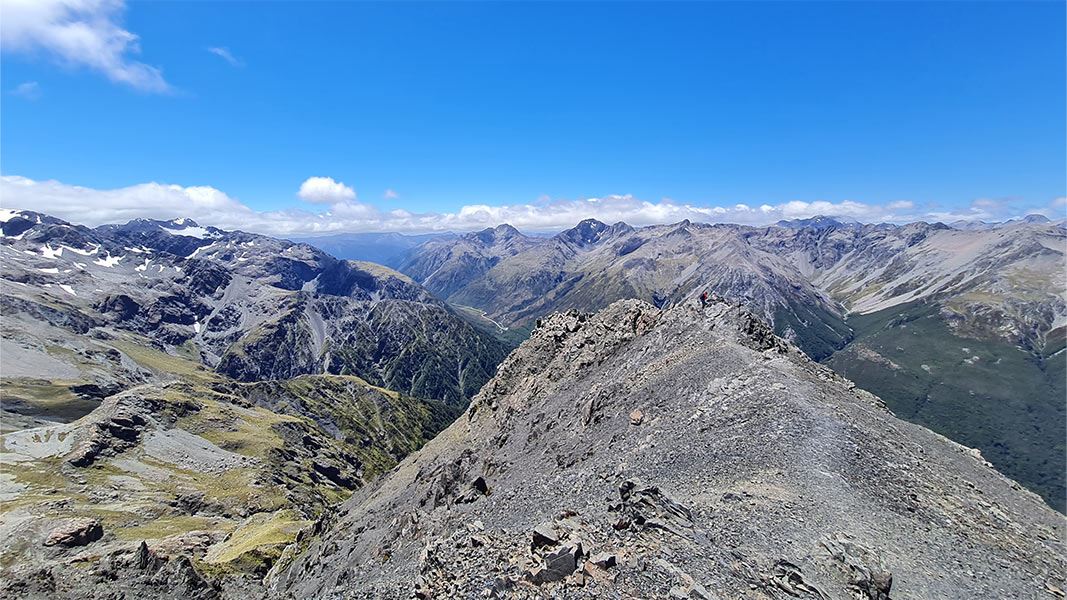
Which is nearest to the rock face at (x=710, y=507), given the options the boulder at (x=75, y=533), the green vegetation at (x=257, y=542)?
the green vegetation at (x=257, y=542)

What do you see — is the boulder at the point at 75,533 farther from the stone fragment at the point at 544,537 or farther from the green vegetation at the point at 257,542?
the stone fragment at the point at 544,537

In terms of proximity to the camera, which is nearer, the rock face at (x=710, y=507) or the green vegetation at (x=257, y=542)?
the rock face at (x=710, y=507)

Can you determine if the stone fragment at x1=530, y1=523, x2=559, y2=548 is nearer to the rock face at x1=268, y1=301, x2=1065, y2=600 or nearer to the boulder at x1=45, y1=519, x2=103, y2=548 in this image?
the rock face at x1=268, y1=301, x2=1065, y2=600

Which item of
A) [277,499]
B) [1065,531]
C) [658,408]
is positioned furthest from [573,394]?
[277,499]

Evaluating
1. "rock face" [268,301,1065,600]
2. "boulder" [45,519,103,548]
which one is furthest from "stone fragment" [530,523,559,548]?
"boulder" [45,519,103,548]

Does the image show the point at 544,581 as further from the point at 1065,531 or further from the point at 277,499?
the point at 277,499

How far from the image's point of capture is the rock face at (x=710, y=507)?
1164 inches

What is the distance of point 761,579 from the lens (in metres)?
27.5

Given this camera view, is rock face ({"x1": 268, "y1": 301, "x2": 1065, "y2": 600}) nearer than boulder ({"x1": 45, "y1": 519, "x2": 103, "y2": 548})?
Yes

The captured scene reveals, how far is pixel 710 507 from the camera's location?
116 ft

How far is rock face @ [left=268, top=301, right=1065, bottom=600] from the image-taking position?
97.0 feet

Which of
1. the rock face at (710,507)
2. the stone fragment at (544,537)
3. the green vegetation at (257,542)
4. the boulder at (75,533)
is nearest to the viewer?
the rock face at (710,507)

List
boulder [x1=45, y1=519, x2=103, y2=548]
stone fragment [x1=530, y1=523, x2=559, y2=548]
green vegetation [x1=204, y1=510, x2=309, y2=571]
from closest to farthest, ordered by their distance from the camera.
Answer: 1. stone fragment [x1=530, y1=523, x2=559, y2=548]
2. boulder [x1=45, y1=519, x2=103, y2=548]
3. green vegetation [x1=204, y1=510, x2=309, y2=571]

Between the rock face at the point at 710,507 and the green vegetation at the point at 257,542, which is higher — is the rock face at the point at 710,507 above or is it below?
above
